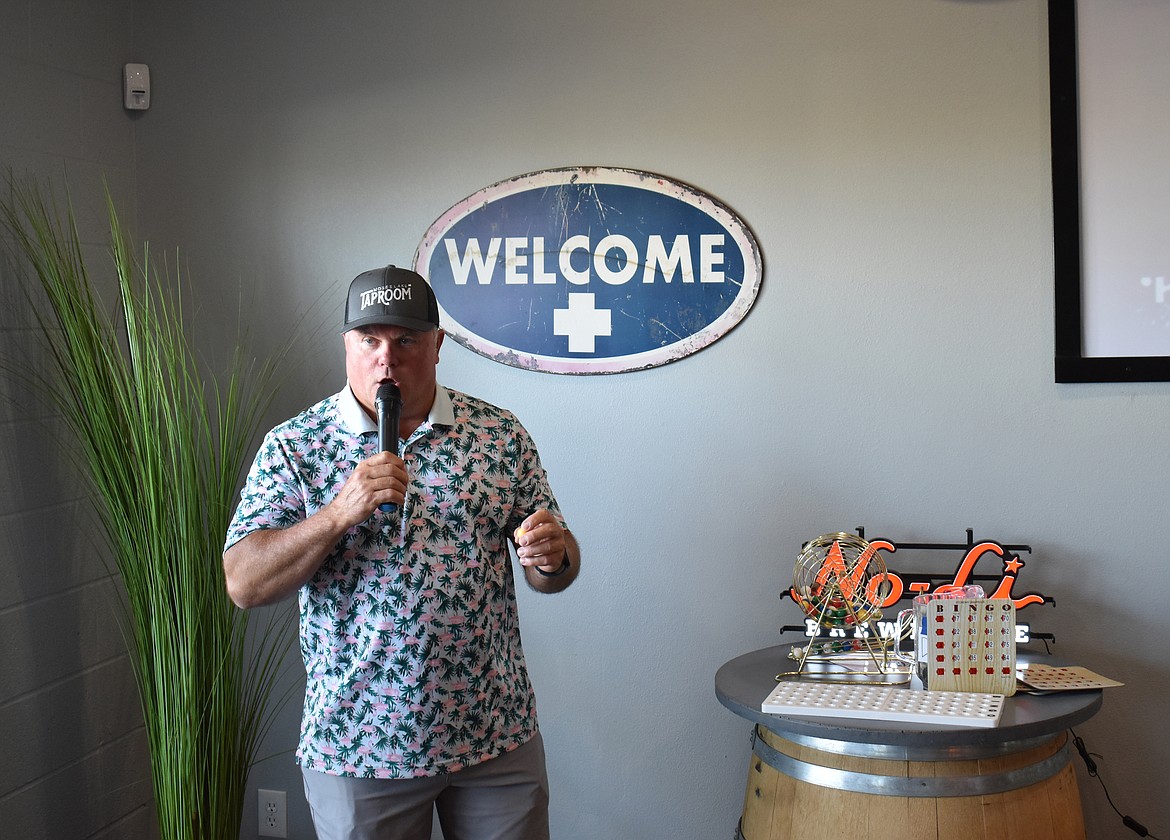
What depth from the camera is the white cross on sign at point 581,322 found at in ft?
8.51

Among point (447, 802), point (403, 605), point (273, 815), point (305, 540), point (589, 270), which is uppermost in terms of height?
point (589, 270)

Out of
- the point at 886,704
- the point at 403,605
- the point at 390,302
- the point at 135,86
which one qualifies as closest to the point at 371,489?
the point at 403,605

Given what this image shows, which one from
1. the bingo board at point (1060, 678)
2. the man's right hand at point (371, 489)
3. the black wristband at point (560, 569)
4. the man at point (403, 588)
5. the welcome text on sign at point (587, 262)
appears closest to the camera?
the man's right hand at point (371, 489)

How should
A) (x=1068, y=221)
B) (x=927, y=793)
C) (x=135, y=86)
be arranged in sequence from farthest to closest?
(x=135, y=86) < (x=1068, y=221) < (x=927, y=793)

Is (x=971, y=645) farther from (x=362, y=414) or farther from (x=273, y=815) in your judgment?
(x=273, y=815)

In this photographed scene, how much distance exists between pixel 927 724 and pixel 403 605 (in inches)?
35.3

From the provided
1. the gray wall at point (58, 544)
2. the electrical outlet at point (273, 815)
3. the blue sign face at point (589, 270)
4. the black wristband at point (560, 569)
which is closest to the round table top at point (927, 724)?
the black wristband at point (560, 569)

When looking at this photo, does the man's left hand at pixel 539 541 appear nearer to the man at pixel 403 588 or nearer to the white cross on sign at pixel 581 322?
the man at pixel 403 588

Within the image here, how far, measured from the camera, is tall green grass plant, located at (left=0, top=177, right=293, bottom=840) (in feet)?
7.84

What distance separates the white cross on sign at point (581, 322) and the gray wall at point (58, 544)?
116cm

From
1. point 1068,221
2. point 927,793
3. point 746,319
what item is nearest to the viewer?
point 927,793

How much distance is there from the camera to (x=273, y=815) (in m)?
2.85

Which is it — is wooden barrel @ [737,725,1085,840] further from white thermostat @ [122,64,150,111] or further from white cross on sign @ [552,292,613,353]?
white thermostat @ [122,64,150,111]

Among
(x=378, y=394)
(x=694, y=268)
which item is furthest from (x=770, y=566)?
(x=378, y=394)
